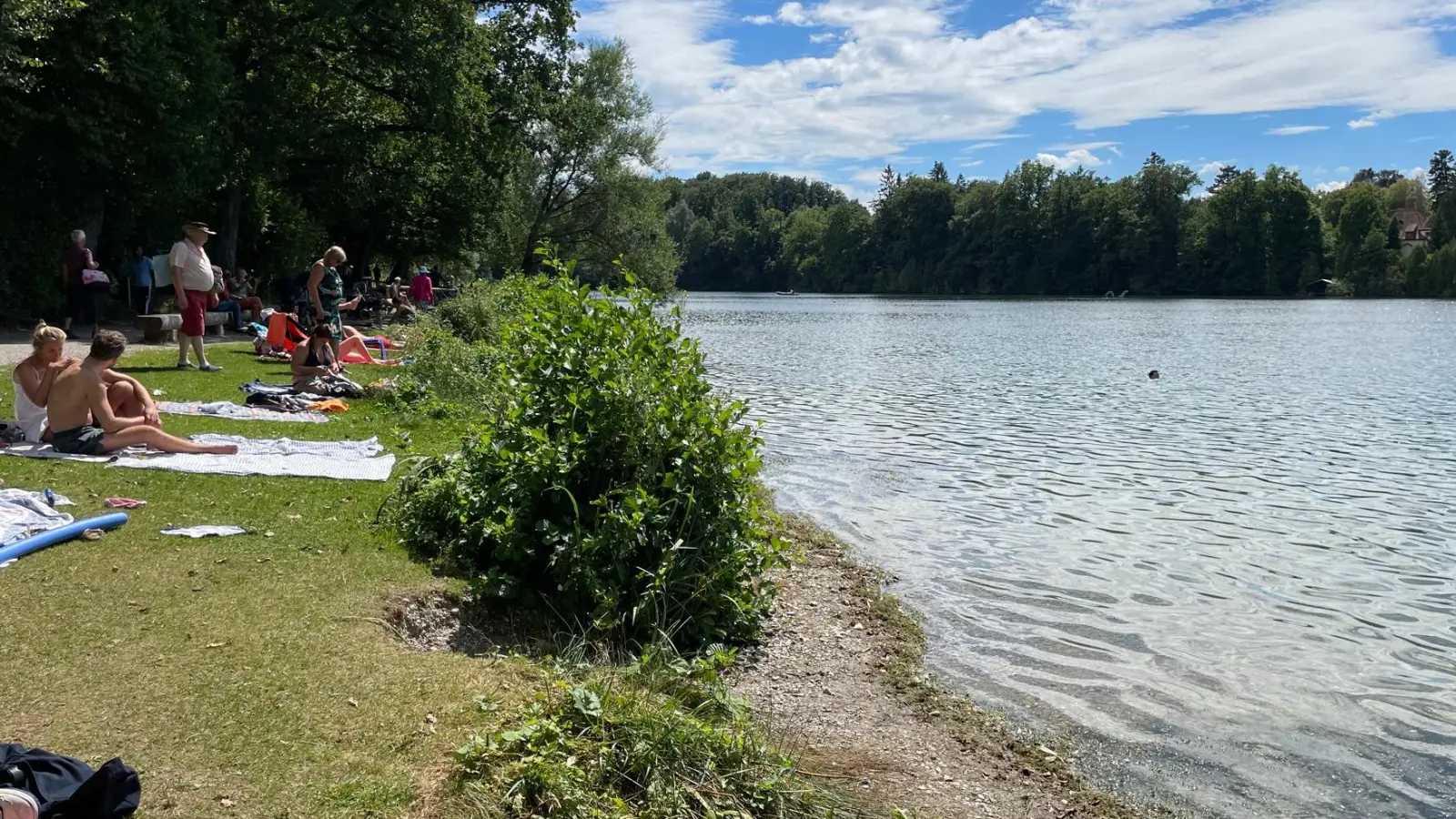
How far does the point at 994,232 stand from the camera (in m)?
132

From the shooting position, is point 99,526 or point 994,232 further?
point 994,232

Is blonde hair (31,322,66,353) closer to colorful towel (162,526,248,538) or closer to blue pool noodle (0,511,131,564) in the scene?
blue pool noodle (0,511,131,564)

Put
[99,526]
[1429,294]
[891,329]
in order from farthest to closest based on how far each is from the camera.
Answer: [1429,294]
[891,329]
[99,526]

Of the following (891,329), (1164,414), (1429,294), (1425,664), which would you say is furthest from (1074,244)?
(1425,664)

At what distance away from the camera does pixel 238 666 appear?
17.9ft

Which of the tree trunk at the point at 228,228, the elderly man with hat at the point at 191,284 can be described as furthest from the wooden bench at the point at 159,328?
the tree trunk at the point at 228,228

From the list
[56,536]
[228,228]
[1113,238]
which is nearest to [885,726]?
[56,536]

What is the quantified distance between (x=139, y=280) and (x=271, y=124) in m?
5.18

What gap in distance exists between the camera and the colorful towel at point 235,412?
12586 mm

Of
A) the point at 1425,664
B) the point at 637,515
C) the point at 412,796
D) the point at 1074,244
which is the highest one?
the point at 1074,244

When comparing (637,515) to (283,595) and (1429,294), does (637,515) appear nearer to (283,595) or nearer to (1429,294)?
(283,595)

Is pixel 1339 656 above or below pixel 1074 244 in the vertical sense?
below

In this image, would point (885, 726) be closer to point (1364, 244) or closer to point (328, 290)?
point (328, 290)

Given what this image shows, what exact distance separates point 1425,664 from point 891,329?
48.4 m
